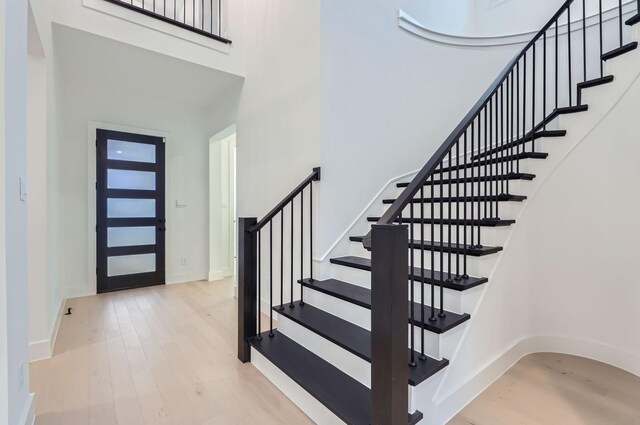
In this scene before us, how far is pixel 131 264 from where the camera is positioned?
13.4ft

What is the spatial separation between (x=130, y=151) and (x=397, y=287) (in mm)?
4196

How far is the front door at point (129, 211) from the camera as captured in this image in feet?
12.7

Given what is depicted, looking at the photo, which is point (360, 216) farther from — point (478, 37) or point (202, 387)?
point (478, 37)

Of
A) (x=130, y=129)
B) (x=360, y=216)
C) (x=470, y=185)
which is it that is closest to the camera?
(x=470, y=185)

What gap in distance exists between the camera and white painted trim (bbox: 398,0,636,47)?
288 centimetres

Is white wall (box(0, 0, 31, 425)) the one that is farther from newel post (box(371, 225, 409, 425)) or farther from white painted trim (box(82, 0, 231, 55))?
newel post (box(371, 225, 409, 425))

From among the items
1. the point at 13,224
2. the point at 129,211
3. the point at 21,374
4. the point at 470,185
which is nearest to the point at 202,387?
the point at 21,374

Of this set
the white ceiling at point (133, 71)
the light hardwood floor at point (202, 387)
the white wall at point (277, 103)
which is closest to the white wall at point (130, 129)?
the white ceiling at point (133, 71)

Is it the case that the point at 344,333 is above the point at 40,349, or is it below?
above

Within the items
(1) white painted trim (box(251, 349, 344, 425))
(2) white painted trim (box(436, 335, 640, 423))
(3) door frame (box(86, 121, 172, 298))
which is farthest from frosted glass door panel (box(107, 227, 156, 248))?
(2) white painted trim (box(436, 335, 640, 423))

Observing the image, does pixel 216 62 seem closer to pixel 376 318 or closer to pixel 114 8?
pixel 114 8

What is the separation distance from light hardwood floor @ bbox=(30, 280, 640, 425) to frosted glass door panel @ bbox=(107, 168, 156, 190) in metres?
1.88

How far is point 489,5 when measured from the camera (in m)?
3.82

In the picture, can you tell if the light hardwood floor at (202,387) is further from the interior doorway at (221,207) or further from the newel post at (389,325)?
the interior doorway at (221,207)
